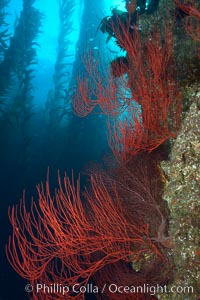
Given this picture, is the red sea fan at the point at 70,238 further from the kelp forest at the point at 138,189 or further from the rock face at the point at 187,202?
the rock face at the point at 187,202

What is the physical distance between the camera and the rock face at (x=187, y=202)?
2.50m

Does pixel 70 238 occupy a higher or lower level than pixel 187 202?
lower

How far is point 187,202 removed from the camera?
8.47 feet

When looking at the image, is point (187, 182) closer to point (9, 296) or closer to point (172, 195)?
Answer: point (172, 195)

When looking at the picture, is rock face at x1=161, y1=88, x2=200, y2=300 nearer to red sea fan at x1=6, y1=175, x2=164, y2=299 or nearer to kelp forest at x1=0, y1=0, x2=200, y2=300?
kelp forest at x1=0, y1=0, x2=200, y2=300

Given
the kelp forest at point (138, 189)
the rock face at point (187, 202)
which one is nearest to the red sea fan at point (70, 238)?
the kelp forest at point (138, 189)

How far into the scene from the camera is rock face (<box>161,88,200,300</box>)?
250 cm

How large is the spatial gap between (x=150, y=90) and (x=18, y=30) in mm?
10763

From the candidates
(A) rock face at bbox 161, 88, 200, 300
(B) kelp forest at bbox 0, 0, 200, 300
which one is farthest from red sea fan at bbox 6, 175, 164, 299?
(A) rock face at bbox 161, 88, 200, 300

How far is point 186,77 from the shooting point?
3.49 meters

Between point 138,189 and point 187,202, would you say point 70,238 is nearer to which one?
point 187,202

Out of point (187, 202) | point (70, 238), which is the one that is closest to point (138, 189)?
point (187, 202)

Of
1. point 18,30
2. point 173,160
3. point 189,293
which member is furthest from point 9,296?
point 18,30

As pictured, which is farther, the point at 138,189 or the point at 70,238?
the point at 138,189
